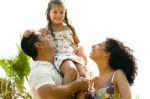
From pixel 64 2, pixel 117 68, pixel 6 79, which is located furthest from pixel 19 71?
pixel 117 68

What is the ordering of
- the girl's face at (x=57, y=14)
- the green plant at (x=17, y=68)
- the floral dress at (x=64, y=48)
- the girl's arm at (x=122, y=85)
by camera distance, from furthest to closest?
the green plant at (x=17, y=68)
the girl's face at (x=57, y=14)
the floral dress at (x=64, y=48)
the girl's arm at (x=122, y=85)

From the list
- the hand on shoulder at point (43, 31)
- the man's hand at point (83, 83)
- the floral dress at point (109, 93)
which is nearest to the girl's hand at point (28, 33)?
the hand on shoulder at point (43, 31)

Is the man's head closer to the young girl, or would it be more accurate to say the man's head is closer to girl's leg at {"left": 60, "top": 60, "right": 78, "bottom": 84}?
the young girl

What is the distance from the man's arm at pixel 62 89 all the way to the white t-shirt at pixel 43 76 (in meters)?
0.08

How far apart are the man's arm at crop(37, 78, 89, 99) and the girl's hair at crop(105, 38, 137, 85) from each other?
517 millimetres

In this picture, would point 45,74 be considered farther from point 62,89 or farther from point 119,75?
point 119,75

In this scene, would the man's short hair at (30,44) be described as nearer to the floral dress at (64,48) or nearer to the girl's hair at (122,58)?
the floral dress at (64,48)

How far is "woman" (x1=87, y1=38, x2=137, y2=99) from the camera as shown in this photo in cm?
556

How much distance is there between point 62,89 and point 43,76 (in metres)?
0.30

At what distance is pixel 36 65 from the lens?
5801mm

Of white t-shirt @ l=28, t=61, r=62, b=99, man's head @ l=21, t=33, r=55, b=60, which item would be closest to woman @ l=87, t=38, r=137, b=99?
white t-shirt @ l=28, t=61, r=62, b=99

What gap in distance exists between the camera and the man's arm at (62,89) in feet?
17.9

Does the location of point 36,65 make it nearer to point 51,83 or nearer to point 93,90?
point 51,83

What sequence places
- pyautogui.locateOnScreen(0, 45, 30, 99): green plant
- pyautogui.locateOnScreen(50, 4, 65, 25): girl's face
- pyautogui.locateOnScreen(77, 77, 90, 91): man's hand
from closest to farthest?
pyautogui.locateOnScreen(77, 77, 90, 91): man's hand < pyautogui.locateOnScreen(50, 4, 65, 25): girl's face < pyautogui.locateOnScreen(0, 45, 30, 99): green plant
